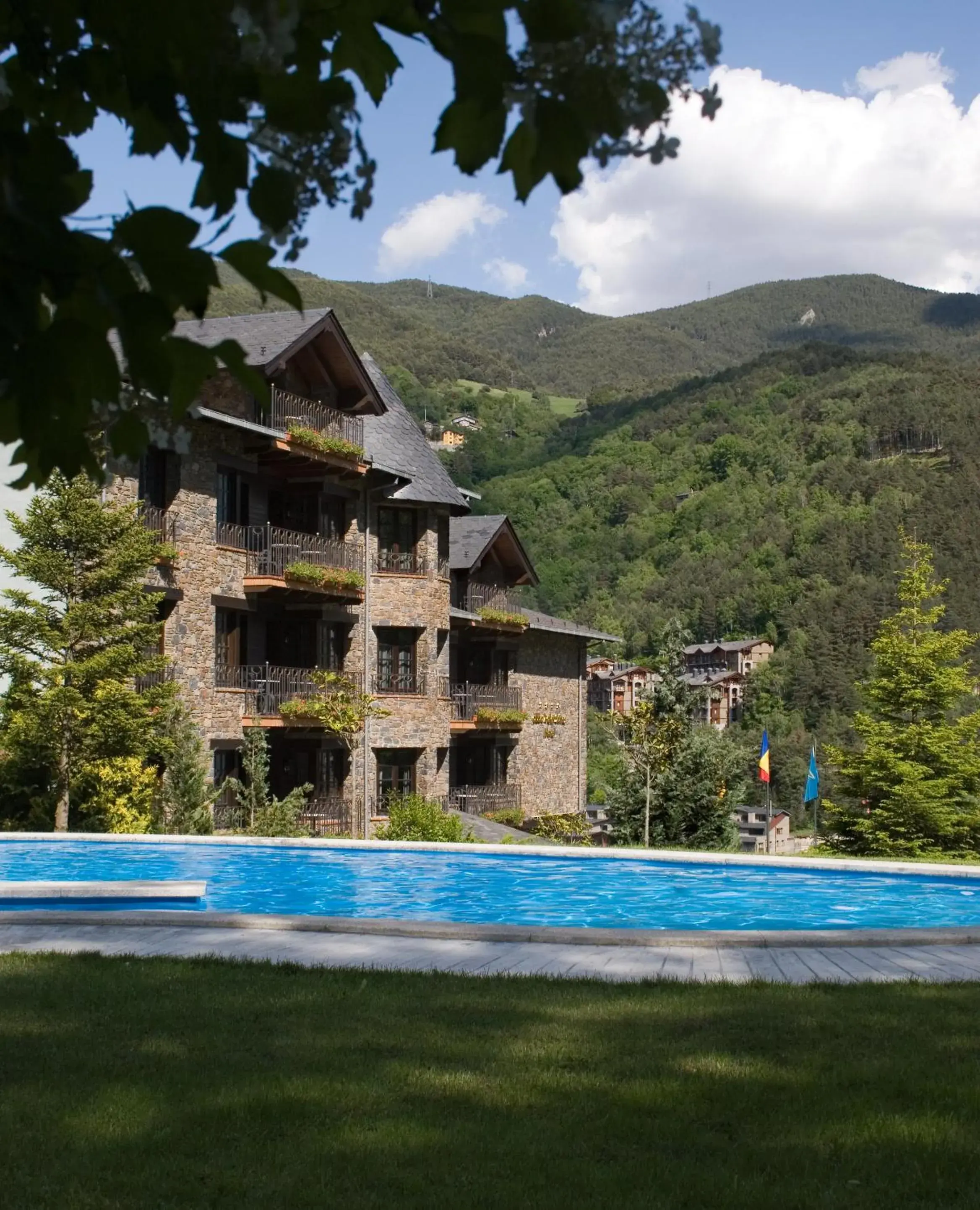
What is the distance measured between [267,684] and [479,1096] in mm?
23350

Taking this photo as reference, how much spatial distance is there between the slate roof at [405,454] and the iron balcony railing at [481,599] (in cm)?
273

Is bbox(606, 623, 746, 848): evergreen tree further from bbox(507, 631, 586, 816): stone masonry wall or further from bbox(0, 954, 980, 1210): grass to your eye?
bbox(0, 954, 980, 1210): grass

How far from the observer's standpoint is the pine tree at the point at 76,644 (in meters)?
20.7

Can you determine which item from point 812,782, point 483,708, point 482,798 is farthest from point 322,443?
point 812,782

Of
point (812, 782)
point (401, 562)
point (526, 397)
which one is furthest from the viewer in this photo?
point (526, 397)

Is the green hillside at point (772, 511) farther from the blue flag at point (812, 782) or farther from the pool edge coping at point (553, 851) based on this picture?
the pool edge coping at point (553, 851)

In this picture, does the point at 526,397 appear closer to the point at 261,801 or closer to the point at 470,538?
the point at 470,538

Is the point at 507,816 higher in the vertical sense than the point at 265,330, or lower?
lower

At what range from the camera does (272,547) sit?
28266 mm

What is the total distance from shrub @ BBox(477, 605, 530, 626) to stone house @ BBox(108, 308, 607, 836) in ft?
0.26

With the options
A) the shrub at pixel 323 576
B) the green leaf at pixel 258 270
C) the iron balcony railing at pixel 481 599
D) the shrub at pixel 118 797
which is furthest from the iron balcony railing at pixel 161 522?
the green leaf at pixel 258 270

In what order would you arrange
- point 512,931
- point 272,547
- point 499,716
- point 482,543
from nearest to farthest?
point 512,931
point 272,547
point 499,716
point 482,543

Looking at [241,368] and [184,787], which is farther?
[184,787]

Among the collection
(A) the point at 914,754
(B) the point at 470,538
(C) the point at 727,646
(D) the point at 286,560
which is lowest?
(A) the point at 914,754
